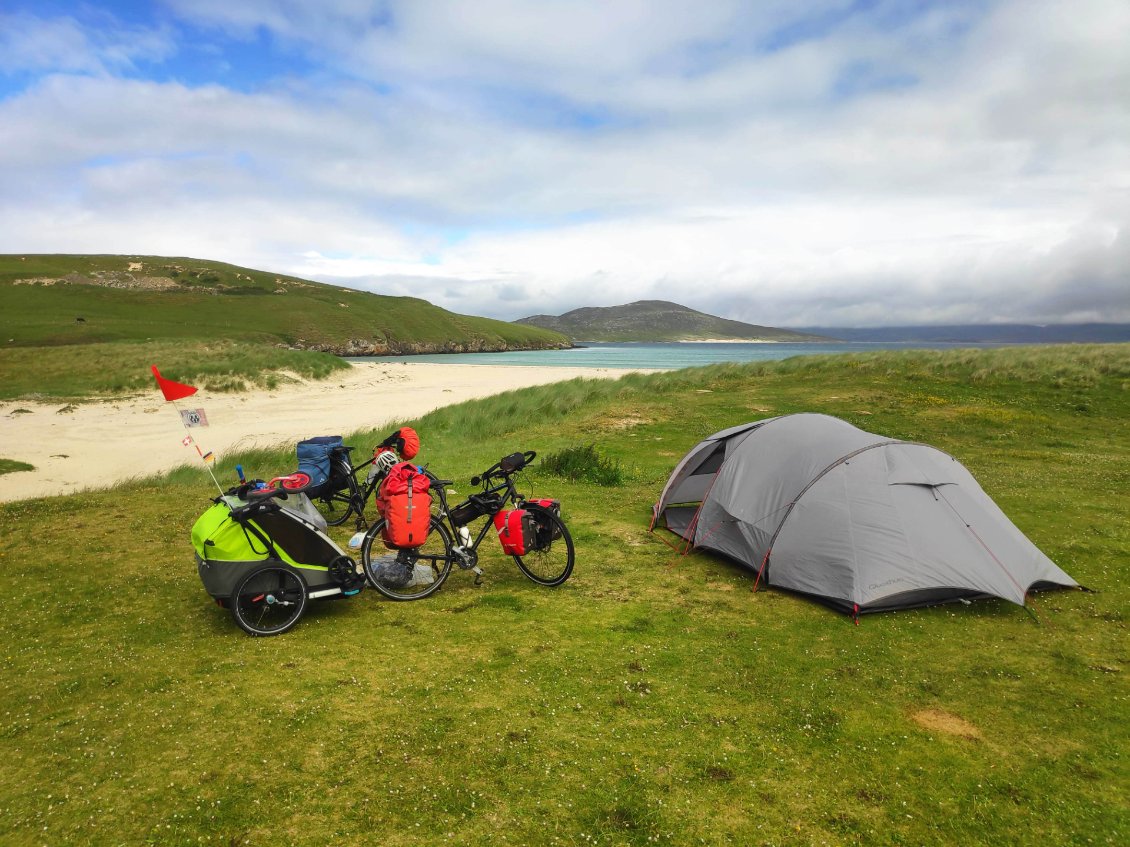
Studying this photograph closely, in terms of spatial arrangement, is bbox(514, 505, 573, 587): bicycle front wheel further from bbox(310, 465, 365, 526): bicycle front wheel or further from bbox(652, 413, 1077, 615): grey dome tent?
bbox(310, 465, 365, 526): bicycle front wheel

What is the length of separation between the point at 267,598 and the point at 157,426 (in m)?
20.7

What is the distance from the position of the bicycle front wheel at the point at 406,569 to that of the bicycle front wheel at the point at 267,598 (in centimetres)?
89

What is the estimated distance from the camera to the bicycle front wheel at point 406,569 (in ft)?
23.8

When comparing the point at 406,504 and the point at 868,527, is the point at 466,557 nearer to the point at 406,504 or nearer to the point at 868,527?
the point at 406,504

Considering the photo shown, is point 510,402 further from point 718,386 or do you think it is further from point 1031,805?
point 1031,805

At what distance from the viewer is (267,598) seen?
6.20 meters

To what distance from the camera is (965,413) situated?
20.9 m

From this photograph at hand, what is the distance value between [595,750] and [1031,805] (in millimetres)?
2981

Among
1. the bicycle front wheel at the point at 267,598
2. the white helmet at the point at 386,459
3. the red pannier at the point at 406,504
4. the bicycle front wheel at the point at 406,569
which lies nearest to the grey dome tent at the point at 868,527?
the bicycle front wheel at the point at 406,569

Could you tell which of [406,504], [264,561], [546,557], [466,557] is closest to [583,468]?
[546,557]

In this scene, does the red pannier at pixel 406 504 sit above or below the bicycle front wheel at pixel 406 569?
above

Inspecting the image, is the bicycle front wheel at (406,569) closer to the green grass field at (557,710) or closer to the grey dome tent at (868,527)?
the green grass field at (557,710)

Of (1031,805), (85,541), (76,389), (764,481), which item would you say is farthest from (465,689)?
(76,389)

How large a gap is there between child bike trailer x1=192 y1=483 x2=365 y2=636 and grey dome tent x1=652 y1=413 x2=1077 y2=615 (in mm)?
5199
